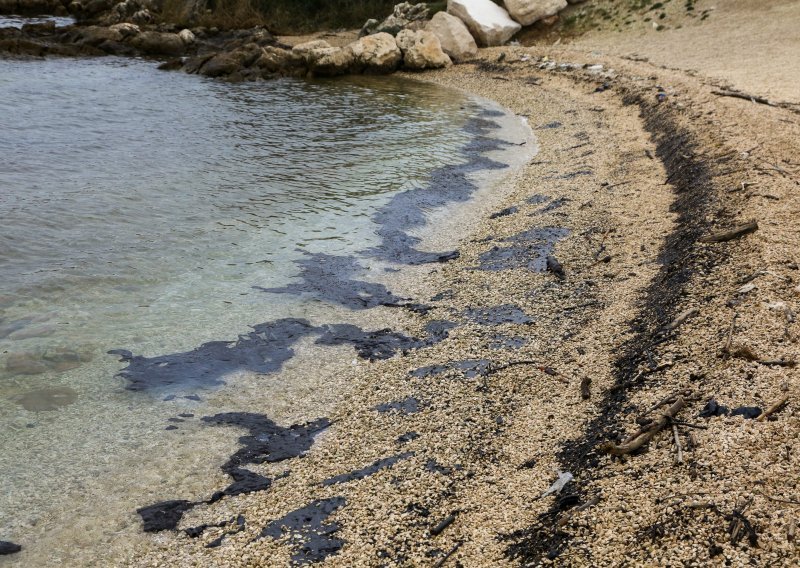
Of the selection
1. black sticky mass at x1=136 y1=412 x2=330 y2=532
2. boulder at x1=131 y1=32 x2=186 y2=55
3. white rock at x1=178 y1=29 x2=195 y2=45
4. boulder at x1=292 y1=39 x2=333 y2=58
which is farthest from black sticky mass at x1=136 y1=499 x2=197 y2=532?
white rock at x1=178 y1=29 x2=195 y2=45

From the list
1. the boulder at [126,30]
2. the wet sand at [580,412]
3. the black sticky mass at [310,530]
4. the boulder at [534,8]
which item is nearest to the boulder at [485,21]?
the boulder at [534,8]

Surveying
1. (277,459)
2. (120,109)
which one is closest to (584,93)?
(120,109)

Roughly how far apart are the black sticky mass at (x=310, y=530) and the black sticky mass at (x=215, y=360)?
8.33ft

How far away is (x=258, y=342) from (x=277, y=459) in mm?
2400

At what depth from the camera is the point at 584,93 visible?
2252 centimetres

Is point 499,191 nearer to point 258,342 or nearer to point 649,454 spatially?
point 258,342

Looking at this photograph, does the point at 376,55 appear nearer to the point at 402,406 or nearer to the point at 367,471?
the point at 402,406

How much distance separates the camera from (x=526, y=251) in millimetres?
10375

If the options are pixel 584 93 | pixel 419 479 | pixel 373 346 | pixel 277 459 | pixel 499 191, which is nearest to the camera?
pixel 419 479

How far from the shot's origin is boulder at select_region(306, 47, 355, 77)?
2920cm

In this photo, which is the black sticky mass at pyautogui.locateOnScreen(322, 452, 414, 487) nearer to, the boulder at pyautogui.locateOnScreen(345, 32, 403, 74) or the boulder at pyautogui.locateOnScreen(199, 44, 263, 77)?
the boulder at pyautogui.locateOnScreen(199, 44, 263, 77)

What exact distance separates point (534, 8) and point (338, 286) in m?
25.6

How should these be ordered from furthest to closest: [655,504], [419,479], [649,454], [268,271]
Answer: [268,271] < [419,479] < [649,454] < [655,504]

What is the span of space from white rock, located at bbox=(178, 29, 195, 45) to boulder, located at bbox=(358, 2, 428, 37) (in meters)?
9.13
